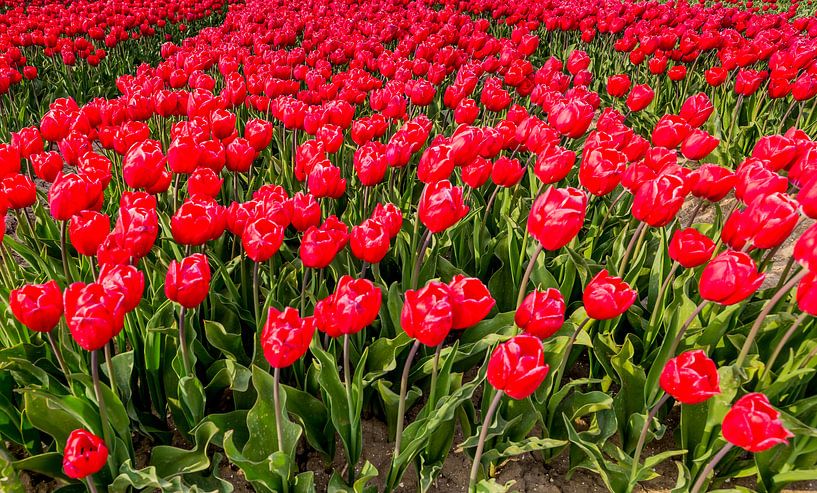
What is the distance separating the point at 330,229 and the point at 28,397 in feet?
3.25

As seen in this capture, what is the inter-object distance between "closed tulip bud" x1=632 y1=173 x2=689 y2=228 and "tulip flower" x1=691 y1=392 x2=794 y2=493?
0.80 metres

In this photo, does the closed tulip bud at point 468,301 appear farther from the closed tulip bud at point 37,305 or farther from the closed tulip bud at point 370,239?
the closed tulip bud at point 37,305

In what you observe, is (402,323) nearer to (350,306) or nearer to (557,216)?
(350,306)

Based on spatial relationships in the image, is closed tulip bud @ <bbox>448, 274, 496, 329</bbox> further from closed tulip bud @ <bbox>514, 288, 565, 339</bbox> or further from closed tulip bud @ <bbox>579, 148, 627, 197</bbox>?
closed tulip bud @ <bbox>579, 148, 627, 197</bbox>

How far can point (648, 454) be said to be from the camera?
2.20 meters

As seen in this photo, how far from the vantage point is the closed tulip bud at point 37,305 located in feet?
4.96

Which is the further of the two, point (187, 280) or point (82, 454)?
point (187, 280)

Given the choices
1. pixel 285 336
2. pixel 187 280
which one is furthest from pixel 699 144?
pixel 187 280

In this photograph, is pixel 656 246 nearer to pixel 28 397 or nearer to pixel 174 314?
pixel 174 314

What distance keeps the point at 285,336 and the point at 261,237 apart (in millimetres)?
485

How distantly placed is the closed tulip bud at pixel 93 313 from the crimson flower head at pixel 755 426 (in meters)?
1.50

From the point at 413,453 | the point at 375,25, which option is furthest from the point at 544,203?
the point at 375,25

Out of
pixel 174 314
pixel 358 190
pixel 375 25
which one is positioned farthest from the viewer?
pixel 375 25

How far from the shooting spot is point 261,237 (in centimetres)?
182
